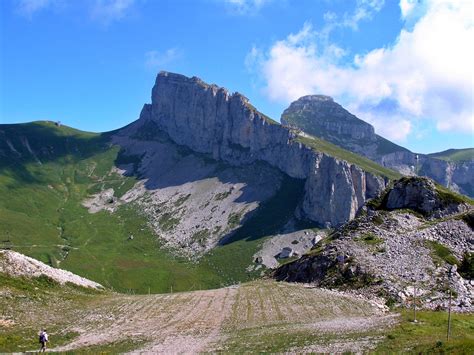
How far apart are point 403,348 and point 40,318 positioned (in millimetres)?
37430

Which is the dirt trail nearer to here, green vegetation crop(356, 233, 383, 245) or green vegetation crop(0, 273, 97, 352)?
green vegetation crop(0, 273, 97, 352)

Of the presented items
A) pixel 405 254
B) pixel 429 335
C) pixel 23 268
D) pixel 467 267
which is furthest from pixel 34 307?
pixel 467 267

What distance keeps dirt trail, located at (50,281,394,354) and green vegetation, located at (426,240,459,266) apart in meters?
17.9

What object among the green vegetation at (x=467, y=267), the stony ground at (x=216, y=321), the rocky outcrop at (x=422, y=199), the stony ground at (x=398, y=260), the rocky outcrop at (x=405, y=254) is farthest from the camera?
the rocky outcrop at (x=422, y=199)

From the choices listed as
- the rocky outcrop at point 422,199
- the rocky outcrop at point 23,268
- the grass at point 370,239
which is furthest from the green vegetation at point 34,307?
the rocky outcrop at point 422,199

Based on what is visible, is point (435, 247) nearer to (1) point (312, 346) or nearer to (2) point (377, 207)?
(2) point (377, 207)

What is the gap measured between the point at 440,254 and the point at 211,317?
38.3 metres

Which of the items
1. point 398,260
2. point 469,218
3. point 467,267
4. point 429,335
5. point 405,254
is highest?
point 469,218

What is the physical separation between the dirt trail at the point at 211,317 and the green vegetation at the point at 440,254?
17883 millimetres

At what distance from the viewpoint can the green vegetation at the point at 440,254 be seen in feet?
219

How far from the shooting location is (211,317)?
168ft

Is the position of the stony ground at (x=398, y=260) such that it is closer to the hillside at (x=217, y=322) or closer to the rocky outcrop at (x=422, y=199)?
the rocky outcrop at (x=422, y=199)

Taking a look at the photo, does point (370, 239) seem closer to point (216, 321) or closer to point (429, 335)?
point (216, 321)

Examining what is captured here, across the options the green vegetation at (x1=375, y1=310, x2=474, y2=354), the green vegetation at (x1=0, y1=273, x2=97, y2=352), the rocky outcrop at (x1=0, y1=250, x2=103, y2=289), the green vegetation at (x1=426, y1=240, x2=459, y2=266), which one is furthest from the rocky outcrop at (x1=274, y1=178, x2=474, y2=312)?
the rocky outcrop at (x1=0, y1=250, x2=103, y2=289)
